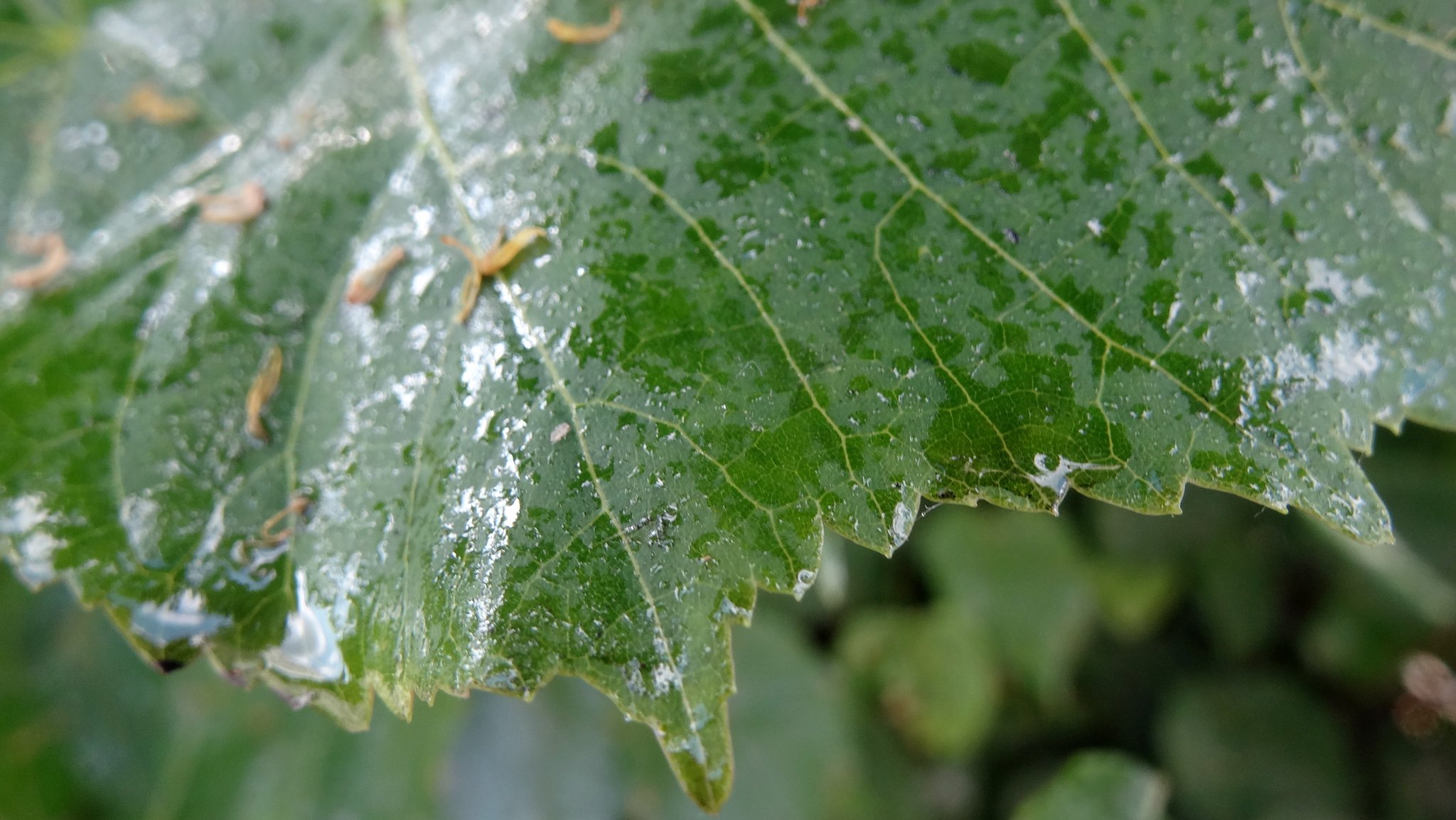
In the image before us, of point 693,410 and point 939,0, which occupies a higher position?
point 939,0

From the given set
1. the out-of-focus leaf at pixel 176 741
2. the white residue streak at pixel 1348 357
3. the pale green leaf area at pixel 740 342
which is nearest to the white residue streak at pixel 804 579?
the pale green leaf area at pixel 740 342

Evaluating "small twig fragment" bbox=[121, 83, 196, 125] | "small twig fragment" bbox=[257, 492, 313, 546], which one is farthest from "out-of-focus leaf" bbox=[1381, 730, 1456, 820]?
"small twig fragment" bbox=[121, 83, 196, 125]

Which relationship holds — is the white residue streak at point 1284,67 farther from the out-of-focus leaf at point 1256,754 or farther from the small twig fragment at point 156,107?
the out-of-focus leaf at point 1256,754

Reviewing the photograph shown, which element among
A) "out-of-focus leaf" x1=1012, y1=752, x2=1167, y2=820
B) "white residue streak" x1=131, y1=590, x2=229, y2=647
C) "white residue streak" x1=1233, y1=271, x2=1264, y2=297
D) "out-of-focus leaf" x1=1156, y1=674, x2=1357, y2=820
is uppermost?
"white residue streak" x1=1233, y1=271, x2=1264, y2=297

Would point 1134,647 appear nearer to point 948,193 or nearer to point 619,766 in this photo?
point 619,766

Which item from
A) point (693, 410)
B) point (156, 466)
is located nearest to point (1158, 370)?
point (693, 410)

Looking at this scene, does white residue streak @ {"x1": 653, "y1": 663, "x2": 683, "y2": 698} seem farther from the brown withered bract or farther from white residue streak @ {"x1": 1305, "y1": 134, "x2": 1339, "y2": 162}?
white residue streak @ {"x1": 1305, "y1": 134, "x2": 1339, "y2": 162}
